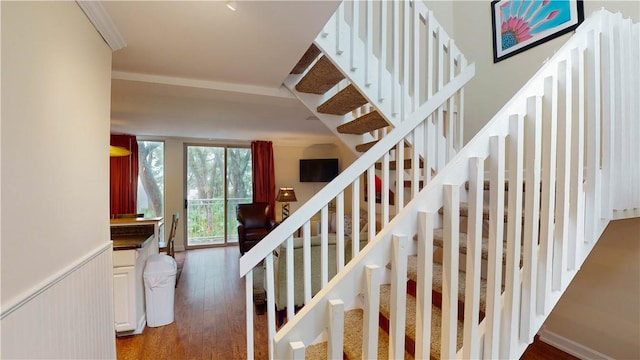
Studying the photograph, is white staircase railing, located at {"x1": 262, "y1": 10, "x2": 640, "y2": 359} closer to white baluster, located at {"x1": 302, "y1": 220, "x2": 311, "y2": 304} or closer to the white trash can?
white baluster, located at {"x1": 302, "y1": 220, "x2": 311, "y2": 304}

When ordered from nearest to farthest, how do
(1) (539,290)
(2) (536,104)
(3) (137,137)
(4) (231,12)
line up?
(2) (536,104) < (1) (539,290) < (4) (231,12) < (3) (137,137)

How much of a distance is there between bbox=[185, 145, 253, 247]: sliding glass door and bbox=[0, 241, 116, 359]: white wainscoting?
442cm

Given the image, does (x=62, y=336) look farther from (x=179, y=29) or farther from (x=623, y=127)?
(x=623, y=127)

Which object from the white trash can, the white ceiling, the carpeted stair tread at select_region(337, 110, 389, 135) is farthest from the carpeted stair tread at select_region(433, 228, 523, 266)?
the white trash can

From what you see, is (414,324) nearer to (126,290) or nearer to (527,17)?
(126,290)

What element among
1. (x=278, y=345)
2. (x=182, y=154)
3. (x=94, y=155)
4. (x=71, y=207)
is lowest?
(x=278, y=345)

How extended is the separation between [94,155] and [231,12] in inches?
40.1

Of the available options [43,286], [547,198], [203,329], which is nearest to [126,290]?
[203,329]

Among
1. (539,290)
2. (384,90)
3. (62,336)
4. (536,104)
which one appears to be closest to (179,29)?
(384,90)

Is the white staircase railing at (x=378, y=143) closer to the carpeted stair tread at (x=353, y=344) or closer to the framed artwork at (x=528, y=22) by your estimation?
the carpeted stair tread at (x=353, y=344)

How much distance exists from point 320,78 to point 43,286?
6.14ft

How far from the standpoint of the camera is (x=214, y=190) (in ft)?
19.9

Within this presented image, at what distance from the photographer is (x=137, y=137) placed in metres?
5.46

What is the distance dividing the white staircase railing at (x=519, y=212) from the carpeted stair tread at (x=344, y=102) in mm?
765
